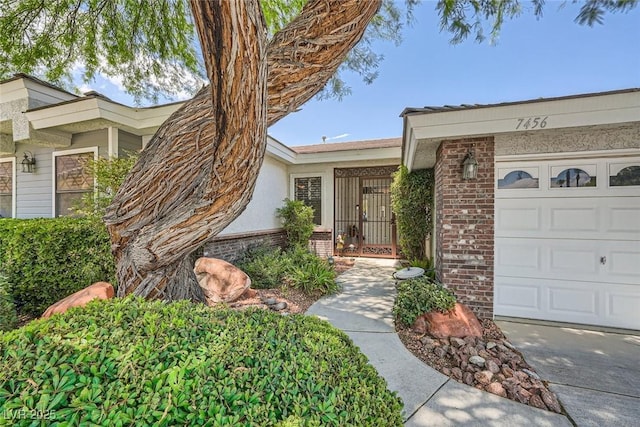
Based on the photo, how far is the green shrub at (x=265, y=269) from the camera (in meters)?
6.09

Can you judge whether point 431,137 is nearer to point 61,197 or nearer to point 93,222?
point 93,222

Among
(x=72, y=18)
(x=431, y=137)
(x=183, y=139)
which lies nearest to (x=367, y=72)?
(x=431, y=137)

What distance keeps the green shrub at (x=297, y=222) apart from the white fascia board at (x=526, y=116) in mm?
5198

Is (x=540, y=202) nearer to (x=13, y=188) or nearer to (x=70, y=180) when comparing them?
(x=70, y=180)

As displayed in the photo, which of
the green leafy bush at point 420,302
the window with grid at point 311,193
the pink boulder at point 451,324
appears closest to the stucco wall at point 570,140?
the green leafy bush at point 420,302

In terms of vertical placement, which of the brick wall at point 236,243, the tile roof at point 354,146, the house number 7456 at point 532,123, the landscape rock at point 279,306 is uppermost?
the tile roof at point 354,146

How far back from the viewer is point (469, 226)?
4566 mm

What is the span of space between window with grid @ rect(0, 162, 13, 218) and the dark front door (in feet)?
31.8

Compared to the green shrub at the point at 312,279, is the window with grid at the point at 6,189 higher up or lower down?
higher up

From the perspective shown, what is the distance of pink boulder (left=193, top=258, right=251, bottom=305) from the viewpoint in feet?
16.0

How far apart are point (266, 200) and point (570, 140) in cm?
710

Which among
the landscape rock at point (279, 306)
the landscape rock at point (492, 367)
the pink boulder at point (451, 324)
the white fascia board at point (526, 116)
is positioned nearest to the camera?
the landscape rock at point (492, 367)

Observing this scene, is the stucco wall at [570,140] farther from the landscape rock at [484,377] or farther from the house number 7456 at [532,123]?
the landscape rock at [484,377]

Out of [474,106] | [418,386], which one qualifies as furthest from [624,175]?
[418,386]
